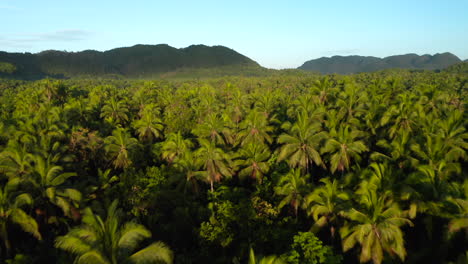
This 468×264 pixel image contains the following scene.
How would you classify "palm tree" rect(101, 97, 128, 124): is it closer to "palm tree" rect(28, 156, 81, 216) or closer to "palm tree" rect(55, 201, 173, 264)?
"palm tree" rect(28, 156, 81, 216)

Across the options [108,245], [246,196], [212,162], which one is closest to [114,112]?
[212,162]

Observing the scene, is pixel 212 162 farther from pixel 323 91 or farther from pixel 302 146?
pixel 323 91

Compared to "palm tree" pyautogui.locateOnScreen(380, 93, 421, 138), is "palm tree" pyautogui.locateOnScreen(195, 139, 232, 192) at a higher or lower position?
lower

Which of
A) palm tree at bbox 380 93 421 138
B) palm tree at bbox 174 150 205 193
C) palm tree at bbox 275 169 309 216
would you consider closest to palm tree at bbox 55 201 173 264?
palm tree at bbox 275 169 309 216

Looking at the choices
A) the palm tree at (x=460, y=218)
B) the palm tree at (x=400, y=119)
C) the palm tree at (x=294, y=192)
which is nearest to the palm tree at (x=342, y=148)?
the palm tree at (x=294, y=192)

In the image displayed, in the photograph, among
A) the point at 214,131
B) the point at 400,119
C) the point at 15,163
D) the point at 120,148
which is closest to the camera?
the point at 15,163

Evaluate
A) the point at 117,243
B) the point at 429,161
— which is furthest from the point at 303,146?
the point at 117,243
